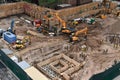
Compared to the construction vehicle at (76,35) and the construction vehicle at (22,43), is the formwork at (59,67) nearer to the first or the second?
the construction vehicle at (76,35)

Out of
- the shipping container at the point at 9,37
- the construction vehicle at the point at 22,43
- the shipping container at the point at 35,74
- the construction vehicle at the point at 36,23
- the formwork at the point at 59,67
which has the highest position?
the construction vehicle at the point at 36,23

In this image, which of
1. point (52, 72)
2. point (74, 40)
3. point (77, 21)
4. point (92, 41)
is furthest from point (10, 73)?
point (77, 21)

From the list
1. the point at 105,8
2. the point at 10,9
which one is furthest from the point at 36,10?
the point at 105,8

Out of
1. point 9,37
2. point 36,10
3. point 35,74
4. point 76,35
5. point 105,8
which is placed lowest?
point 35,74

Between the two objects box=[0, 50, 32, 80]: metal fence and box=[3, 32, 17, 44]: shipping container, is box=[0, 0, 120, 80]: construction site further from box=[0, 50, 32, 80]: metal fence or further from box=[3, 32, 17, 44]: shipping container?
box=[0, 50, 32, 80]: metal fence

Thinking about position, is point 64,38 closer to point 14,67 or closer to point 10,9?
point 14,67

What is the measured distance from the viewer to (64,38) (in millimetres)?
24516

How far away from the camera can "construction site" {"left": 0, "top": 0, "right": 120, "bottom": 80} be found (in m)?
19.2

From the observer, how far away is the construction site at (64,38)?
19.2 metres

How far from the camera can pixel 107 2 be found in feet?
111

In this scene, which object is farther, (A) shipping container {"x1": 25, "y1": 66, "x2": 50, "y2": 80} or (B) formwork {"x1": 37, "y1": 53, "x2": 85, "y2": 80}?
(B) formwork {"x1": 37, "y1": 53, "x2": 85, "y2": 80}

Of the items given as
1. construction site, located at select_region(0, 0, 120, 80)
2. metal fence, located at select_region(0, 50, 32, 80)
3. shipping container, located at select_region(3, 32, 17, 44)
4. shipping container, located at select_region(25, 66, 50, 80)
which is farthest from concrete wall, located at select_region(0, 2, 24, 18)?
shipping container, located at select_region(25, 66, 50, 80)

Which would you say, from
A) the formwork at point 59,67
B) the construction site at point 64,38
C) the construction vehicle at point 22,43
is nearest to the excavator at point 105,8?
the construction site at point 64,38

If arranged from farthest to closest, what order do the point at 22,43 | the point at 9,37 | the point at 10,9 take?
the point at 10,9, the point at 9,37, the point at 22,43
